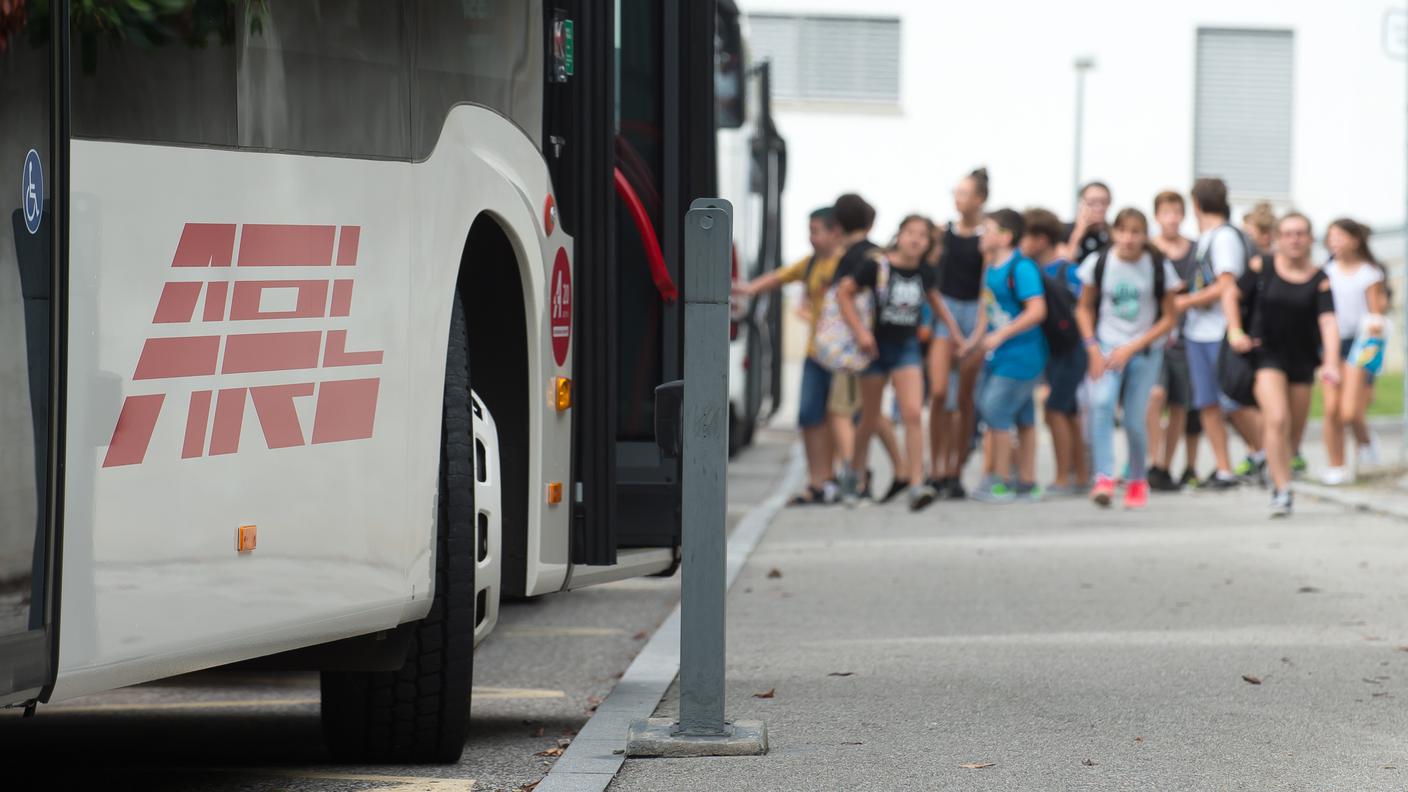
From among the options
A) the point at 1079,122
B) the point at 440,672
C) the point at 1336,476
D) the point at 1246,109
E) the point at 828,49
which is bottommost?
the point at 1336,476

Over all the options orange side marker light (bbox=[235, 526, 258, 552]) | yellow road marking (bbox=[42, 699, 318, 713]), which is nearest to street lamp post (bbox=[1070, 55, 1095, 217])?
yellow road marking (bbox=[42, 699, 318, 713])

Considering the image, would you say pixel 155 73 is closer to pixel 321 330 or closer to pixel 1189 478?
pixel 321 330

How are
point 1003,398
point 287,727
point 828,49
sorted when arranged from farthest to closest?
point 828,49
point 1003,398
point 287,727

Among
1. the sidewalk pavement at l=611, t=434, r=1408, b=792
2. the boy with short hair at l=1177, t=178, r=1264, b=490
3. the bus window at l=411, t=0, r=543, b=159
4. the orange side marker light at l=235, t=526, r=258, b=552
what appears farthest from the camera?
the boy with short hair at l=1177, t=178, r=1264, b=490

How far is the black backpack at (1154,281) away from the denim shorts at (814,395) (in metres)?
1.69

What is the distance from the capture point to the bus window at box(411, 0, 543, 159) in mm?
4855

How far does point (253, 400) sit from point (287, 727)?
81.6 inches

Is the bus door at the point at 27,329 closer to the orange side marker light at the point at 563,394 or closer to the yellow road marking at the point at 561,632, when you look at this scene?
the orange side marker light at the point at 563,394

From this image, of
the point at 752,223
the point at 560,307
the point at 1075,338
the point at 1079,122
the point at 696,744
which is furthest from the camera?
the point at 1079,122

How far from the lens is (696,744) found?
207 inches

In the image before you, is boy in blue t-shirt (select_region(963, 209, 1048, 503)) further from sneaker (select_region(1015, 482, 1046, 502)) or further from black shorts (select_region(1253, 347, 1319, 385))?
black shorts (select_region(1253, 347, 1319, 385))

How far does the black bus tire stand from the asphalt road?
0.07 m

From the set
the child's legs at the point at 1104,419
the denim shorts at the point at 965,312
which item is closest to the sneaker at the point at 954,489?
the denim shorts at the point at 965,312

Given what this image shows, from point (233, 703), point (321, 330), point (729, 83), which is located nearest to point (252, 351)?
point (321, 330)
